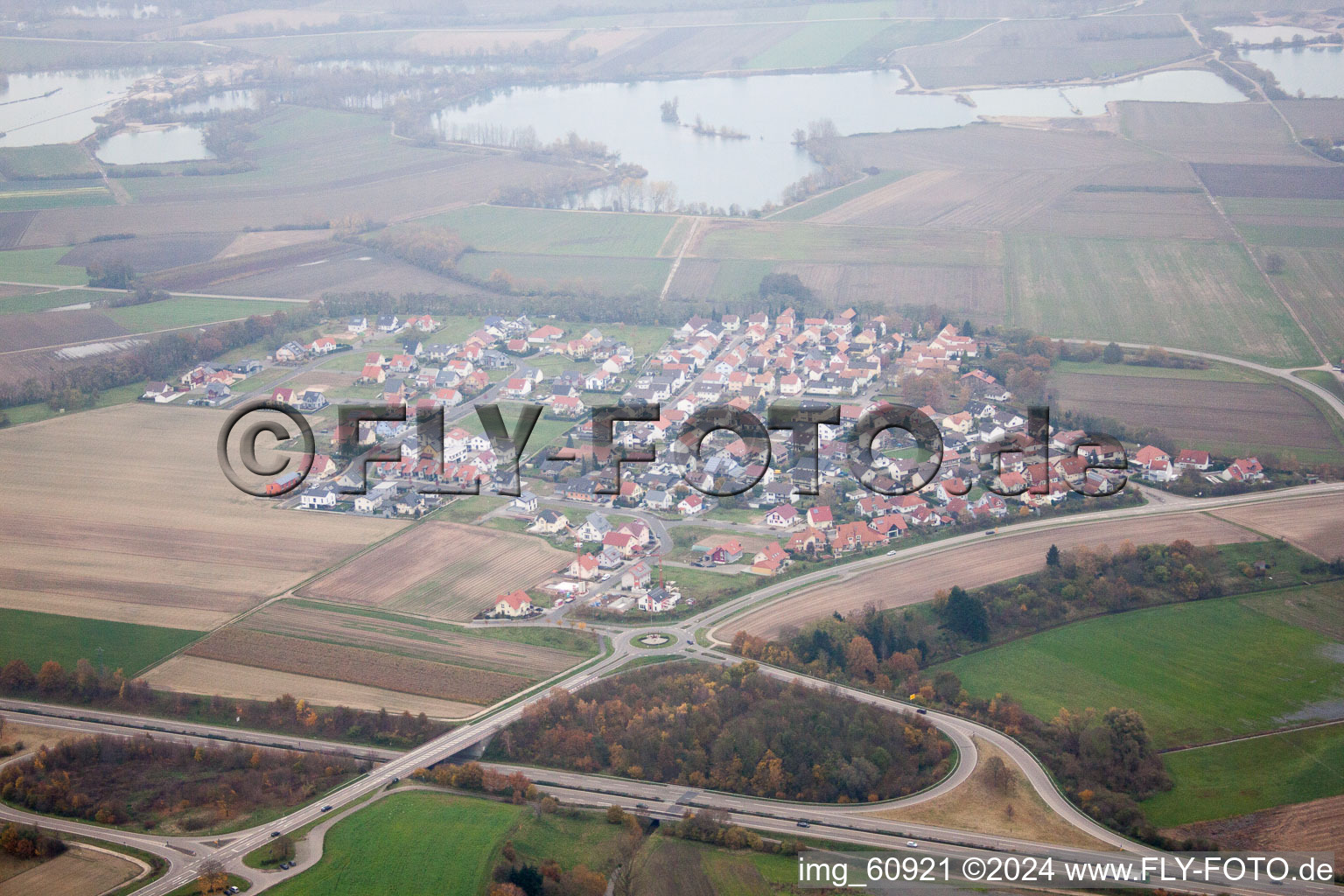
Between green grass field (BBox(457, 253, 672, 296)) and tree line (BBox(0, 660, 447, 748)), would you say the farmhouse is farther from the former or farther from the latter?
green grass field (BBox(457, 253, 672, 296))

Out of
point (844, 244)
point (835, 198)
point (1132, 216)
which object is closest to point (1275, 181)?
point (1132, 216)

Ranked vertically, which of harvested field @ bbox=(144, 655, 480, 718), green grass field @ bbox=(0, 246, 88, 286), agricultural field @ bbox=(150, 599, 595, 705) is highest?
green grass field @ bbox=(0, 246, 88, 286)

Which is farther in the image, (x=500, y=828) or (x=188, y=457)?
(x=188, y=457)

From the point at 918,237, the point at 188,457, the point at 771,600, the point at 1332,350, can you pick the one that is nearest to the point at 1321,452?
the point at 1332,350

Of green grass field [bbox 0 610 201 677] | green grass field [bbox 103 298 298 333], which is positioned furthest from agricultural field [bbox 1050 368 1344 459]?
green grass field [bbox 103 298 298 333]

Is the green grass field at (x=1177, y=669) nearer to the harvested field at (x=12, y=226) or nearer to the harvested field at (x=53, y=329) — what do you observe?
the harvested field at (x=53, y=329)

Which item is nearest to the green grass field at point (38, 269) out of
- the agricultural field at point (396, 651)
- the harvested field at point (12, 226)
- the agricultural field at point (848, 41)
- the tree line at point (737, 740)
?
the harvested field at point (12, 226)

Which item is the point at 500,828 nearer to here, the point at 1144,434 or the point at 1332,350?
the point at 1144,434
